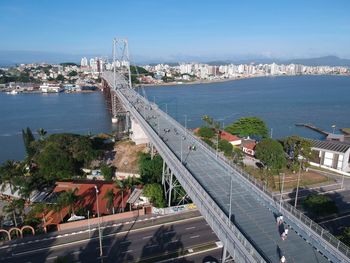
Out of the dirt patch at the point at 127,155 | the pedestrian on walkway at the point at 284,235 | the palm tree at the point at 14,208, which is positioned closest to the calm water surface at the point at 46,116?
the dirt patch at the point at 127,155

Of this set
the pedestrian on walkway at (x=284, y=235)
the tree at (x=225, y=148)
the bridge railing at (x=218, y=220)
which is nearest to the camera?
the bridge railing at (x=218, y=220)

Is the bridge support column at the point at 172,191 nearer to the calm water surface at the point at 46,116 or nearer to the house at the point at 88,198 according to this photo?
the house at the point at 88,198

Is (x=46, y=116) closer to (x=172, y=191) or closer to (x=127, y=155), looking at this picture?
(x=127, y=155)

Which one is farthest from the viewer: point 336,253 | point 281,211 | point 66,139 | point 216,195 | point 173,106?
point 173,106

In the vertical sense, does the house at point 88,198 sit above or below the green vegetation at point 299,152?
below

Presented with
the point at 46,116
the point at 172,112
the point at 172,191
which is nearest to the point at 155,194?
the point at 172,191

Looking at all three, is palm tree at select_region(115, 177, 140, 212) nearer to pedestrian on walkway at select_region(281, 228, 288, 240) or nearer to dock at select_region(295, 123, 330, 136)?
pedestrian on walkway at select_region(281, 228, 288, 240)

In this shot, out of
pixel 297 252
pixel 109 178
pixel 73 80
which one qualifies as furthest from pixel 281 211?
pixel 73 80

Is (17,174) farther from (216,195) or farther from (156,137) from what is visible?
(216,195)
